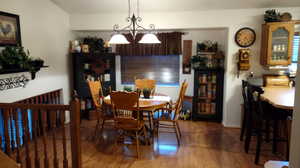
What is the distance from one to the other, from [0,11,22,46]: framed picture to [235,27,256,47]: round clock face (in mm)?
Answer: 3693

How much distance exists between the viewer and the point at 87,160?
2957 mm

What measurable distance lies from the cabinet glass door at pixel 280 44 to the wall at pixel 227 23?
319 mm

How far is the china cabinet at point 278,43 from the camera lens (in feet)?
11.7

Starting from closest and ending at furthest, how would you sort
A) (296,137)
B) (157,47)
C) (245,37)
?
(296,137) → (245,37) → (157,47)

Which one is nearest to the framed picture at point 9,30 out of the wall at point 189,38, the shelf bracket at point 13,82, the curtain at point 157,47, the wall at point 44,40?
the wall at point 44,40

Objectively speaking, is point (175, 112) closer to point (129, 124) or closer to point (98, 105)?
point (129, 124)

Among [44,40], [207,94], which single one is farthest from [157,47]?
[44,40]

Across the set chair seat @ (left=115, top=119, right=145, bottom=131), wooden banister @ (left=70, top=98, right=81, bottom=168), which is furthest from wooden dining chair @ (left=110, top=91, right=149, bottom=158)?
wooden banister @ (left=70, top=98, right=81, bottom=168)

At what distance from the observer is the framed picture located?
2.93 metres

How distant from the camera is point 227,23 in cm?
397

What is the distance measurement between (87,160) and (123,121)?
725 mm

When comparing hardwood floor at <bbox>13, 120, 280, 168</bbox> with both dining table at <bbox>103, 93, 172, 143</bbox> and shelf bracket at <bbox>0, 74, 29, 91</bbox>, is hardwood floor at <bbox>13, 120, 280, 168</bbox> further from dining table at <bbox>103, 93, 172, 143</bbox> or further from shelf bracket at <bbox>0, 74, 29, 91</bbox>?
shelf bracket at <bbox>0, 74, 29, 91</bbox>

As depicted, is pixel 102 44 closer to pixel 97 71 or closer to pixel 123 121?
pixel 97 71

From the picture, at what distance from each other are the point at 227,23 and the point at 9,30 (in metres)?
3.62
